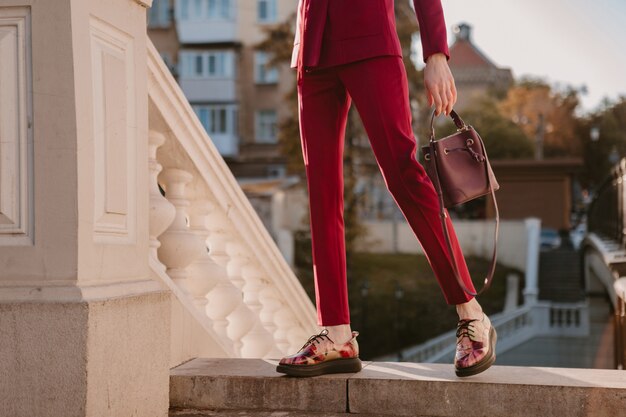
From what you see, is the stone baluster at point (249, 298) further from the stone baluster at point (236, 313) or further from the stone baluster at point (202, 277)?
the stone baluster at point (202, 277)

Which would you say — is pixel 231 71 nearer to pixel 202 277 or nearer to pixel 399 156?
pixel 202 277

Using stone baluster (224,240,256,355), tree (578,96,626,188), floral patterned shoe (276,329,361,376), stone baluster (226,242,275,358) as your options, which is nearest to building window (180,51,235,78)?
tree (578,96,626,188)

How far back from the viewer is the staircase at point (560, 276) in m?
35.0

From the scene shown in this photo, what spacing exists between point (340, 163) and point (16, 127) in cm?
121

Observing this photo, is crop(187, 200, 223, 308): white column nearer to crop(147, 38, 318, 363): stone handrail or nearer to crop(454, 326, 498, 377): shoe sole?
crop(147, 38, 318, 363): stone handrail

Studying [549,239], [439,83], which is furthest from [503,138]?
[439,83]

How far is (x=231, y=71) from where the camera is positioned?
39.8 metres

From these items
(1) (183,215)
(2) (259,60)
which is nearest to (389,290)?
(2) (259,60)

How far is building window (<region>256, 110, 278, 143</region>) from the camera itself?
4062 cm

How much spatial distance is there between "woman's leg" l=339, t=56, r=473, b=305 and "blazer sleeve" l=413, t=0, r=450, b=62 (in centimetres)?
12

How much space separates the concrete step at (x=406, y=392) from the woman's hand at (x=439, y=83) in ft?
2.96

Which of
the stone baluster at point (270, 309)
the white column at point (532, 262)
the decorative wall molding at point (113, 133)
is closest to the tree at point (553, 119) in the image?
the white column at point (532, 262)

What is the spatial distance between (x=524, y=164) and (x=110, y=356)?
127 ft

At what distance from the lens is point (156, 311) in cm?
291
